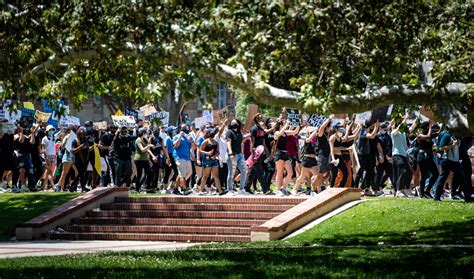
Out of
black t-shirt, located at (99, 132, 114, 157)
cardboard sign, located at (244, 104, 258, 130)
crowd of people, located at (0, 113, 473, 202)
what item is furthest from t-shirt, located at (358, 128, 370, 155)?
black t-shirt, located at (99, 132, 114, 157)

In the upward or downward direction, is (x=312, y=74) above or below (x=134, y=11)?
below

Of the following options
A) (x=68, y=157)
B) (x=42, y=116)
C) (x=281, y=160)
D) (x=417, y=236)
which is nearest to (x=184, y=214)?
(x=281, y=160)

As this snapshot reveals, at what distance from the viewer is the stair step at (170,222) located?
19.7 metres

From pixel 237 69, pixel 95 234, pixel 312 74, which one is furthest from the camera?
pixel 95 234

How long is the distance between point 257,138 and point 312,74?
11580 mm

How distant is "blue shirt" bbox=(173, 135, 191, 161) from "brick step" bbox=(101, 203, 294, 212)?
2.97m

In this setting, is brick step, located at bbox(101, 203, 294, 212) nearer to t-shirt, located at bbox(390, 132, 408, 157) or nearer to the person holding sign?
the person holding sign

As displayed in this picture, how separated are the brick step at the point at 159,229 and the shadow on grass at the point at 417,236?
246 centimetres

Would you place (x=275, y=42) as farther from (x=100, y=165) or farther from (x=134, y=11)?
(x=100, y=165)

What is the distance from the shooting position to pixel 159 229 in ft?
65.7

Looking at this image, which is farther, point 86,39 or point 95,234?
point 95,234

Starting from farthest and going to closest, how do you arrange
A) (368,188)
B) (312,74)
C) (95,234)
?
(368,188), (95,234), (312,74)

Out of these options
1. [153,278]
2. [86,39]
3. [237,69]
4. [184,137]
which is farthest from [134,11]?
[184,137]

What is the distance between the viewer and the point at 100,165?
25.9 metres
